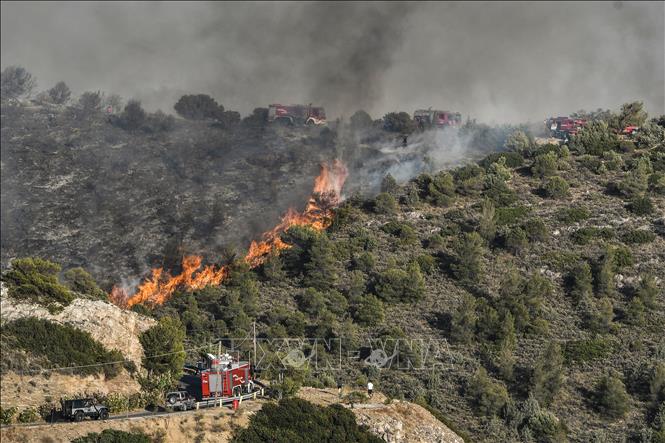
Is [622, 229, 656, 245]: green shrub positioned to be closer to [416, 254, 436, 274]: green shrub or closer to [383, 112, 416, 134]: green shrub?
[416, 254, 436, 274]: green shrub

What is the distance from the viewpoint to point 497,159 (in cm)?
11512

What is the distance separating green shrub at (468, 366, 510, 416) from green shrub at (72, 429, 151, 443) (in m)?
25.8

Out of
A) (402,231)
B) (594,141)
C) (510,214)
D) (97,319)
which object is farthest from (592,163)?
(97,319)

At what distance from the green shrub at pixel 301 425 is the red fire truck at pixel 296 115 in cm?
10669

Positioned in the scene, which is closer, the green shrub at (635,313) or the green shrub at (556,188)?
the green shrub at (635,313)

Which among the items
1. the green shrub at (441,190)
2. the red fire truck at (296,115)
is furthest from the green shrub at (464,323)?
the red fire truck at (296,115)

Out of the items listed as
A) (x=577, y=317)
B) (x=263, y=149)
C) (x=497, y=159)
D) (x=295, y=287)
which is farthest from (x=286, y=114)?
(x=577, y=317)

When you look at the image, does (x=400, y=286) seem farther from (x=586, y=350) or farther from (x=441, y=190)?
(x=441, y=190)

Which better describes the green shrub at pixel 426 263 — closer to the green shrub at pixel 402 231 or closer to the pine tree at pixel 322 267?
the green shrub at pixel 402 231

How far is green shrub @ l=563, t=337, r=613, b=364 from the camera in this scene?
7269 cm

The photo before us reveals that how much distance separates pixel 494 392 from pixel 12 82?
149m

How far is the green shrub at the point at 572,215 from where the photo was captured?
9431 cm

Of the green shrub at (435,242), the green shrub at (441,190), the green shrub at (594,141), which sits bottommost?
the green shrub at (435,242)

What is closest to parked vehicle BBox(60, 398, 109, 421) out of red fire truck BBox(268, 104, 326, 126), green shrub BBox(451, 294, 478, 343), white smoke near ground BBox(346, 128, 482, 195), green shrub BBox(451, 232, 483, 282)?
green shrub BBox(451, 294, 478, 343)
